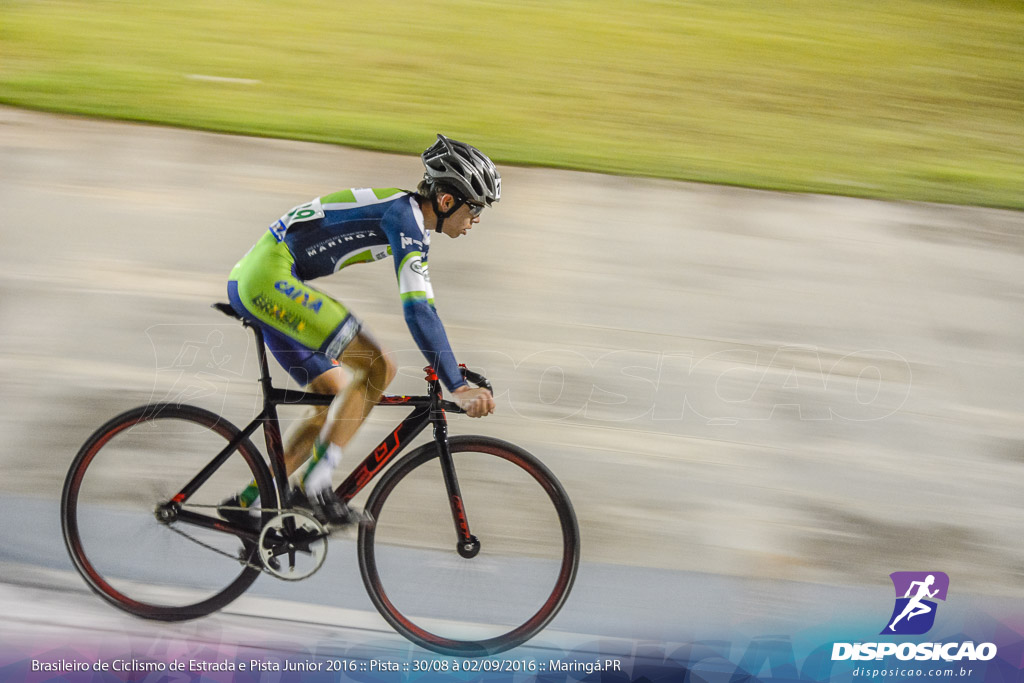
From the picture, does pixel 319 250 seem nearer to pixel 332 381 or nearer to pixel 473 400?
pixel 332 381

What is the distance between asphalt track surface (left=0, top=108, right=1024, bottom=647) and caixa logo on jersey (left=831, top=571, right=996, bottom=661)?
83mm

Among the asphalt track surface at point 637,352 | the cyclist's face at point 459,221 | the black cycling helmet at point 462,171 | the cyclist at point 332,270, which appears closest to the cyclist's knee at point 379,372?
the cyclist at point 332,270

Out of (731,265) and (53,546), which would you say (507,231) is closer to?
(731,265)

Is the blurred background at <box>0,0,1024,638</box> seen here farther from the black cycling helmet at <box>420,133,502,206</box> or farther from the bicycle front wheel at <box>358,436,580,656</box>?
the black cycling helmet at <box>420,133,502,206</box>

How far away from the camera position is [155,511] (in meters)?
3.36

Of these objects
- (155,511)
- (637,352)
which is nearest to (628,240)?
(637,352)

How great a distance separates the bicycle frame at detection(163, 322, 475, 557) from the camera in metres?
3.19

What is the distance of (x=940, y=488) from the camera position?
442 cm

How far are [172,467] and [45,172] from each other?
3.49m

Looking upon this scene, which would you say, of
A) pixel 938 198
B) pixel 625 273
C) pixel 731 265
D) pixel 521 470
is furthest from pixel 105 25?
pixel 938 198

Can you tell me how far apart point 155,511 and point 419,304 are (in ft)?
4.29

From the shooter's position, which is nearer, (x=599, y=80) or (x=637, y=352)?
(x=637, y=352)

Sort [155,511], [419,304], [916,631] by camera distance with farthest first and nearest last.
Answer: [916,631], [155,511], [419,304]

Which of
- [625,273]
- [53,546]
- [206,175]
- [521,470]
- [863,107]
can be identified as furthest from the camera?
[863,107]
